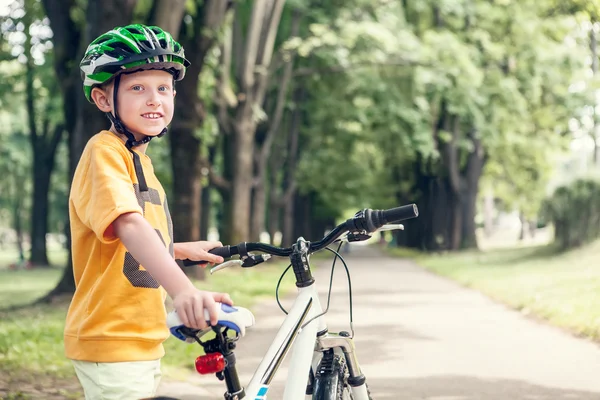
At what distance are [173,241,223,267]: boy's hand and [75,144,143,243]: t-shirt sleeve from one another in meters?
0.47

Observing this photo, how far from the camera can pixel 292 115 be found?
31.4 metres

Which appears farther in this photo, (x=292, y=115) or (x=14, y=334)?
(x=292, y=115)

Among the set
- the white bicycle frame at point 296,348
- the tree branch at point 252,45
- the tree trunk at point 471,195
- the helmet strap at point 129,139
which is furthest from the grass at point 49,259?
the helmet strap at point 129,139

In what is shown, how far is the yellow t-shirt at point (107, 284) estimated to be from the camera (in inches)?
95.3

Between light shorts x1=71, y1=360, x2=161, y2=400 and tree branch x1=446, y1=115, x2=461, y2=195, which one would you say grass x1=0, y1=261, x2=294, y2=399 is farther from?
tree branch x1=446, y1=115, x2=461, y2=195

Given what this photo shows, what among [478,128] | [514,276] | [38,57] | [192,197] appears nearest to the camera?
[192,197]

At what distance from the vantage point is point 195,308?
212 cm

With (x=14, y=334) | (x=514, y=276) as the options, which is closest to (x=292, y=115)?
(x=514, y=276)

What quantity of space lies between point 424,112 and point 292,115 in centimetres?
623

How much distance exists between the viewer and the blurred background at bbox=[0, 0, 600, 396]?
14531 millimetres

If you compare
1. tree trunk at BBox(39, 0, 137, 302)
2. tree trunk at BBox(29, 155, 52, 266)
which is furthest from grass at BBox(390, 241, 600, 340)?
tree trunk at BBox(29, 155, 52, 266)

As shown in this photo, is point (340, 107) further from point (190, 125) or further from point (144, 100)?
point (144, 100)

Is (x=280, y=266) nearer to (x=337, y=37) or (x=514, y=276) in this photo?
(x=337, y=37)

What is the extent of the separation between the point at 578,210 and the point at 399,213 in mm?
18416
